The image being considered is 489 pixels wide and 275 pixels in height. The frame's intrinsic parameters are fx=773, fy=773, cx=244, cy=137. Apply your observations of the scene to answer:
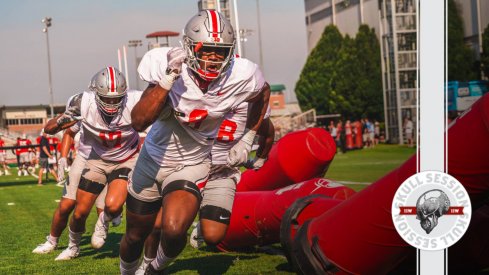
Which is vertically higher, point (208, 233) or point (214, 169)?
point (214, 169)

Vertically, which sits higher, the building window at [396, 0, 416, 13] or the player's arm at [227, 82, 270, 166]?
the building window at [396, 0, 416, 13]

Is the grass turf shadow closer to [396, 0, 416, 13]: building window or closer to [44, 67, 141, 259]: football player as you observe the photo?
[44, 67, 141, 259]: football player

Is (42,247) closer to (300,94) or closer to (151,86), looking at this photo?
(151,86)

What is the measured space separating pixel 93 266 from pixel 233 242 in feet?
3.18

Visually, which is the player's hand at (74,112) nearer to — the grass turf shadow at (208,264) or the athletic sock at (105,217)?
the athletic sock at (105,217)

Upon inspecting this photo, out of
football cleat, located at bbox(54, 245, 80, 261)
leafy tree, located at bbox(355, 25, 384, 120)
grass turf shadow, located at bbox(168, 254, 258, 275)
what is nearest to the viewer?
grass turf shadow, located at bbox(168, 254, 258, 275)

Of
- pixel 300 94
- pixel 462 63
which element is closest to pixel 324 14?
pixel 300 94

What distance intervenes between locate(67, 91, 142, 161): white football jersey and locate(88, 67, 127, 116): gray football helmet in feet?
0.38

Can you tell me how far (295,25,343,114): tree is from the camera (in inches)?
1252

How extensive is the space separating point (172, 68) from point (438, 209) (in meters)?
1.44

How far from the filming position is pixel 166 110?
3938 millimetres

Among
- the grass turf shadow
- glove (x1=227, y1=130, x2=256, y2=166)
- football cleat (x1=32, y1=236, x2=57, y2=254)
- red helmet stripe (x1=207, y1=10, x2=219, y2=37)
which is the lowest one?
football cleat (x1=32, y1=236, x2=57, y2=254)

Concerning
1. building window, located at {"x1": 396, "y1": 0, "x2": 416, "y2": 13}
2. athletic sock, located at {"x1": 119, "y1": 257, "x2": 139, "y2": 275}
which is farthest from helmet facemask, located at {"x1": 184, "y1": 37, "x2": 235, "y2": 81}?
building window, located at {"x1": 396, "y1": 0, "x2": 416, "y2": 13}

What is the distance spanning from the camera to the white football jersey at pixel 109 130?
5719 millimetres
